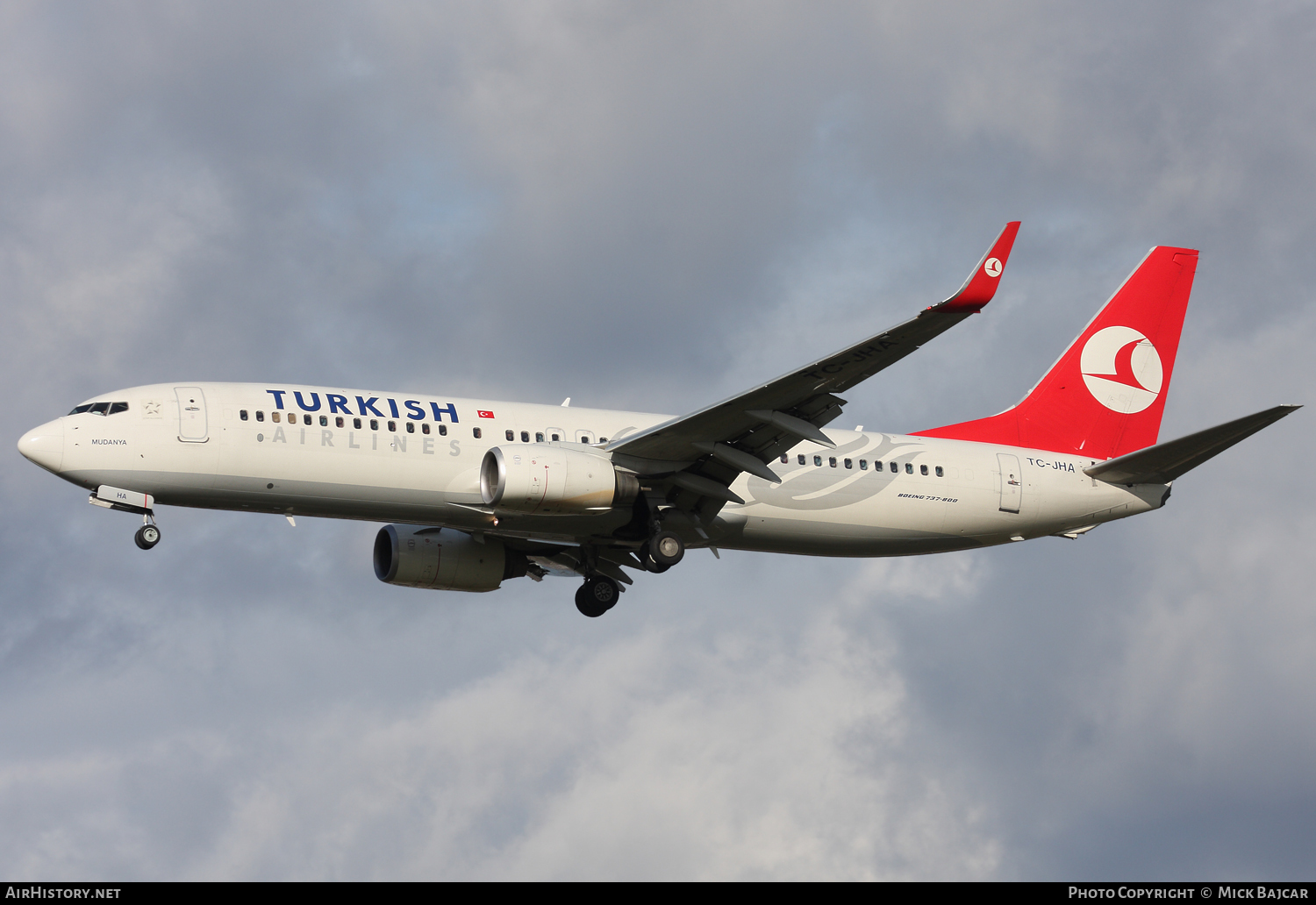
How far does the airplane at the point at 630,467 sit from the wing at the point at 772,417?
5 centimetres

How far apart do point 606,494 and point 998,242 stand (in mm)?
11142

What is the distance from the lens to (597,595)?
41.7 m

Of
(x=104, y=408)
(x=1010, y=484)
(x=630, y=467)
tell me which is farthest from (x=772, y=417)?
(x=104, y=408)

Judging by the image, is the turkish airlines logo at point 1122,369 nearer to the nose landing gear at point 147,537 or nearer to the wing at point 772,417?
the wing at point 772,417

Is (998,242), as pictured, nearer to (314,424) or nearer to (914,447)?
(914,447)

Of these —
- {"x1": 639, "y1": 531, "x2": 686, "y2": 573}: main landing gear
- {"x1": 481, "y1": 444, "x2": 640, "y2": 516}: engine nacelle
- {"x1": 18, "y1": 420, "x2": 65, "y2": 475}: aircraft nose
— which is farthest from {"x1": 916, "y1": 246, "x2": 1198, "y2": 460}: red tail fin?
{"x1": 18, "y1": 420, "x2": 65, "y2": 475}: aircraft nose

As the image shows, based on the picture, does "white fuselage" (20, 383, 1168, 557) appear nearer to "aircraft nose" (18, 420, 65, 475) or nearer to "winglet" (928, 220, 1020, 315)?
"aircraft nose" (18, 420, 65, 475)

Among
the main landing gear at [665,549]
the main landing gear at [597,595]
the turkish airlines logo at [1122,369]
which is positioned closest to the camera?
the main landing gear at [665,549]

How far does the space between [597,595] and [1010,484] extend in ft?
→ 38.1

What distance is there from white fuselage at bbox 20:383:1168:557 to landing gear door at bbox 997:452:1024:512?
0.04 meters

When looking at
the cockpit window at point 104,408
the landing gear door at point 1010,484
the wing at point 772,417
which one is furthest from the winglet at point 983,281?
the cockpit window at point 104,408

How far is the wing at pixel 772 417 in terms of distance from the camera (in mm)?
29391

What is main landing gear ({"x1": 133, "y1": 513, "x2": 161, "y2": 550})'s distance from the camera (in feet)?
114

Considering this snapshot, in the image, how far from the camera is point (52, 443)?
34.5 meters
